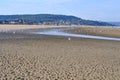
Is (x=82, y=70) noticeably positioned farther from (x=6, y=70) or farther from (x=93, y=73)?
(x=6, y=70)

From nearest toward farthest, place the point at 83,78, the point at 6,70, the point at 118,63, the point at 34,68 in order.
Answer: the point at 83,78, the point at 6,70, the point at 34,68, the point at 118,63

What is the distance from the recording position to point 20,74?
12.8 meters

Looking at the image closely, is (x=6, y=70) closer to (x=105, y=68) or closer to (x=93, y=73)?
(x=93, y=73)

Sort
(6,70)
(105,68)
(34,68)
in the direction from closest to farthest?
(6,70) → (34,68) → (105,68)

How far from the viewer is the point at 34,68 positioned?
14.6m

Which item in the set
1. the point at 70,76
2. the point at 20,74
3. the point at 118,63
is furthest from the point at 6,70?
the point at 118,63

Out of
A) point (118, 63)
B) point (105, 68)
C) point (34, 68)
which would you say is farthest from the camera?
point (118, 63)

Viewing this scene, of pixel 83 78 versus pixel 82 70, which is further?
Result: pixel 82 70

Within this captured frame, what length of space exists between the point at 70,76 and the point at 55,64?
3.31m

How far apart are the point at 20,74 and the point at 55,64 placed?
3.65 m

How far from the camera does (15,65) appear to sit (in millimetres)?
15242

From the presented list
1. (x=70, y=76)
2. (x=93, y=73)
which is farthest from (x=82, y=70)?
(x=70, y=76)

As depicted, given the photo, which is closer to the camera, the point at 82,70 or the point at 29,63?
the point at 82,70

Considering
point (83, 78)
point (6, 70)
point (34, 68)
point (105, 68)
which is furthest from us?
point (105, 68)
